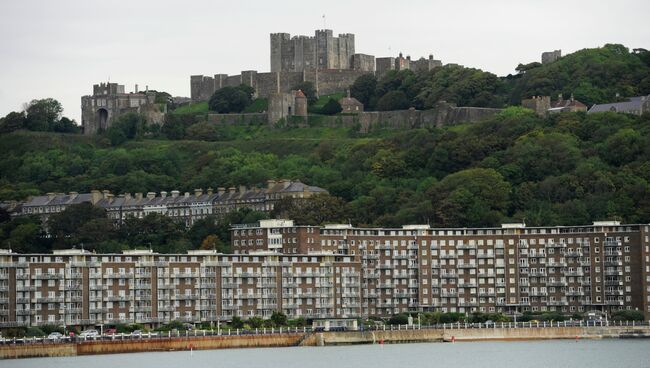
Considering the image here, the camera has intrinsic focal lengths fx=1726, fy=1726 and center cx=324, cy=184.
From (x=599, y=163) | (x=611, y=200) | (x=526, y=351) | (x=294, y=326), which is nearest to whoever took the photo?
(x=526, y=351)

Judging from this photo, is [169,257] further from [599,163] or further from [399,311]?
[599,163]

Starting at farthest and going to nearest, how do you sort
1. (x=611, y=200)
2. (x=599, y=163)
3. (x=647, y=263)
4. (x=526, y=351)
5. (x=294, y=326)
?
(x=599, y=163) < (x=611, y=200) < (x=647, y=263) < (x=294, y=326) < (x=526, y=351)

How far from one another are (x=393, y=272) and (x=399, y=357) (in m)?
33.5

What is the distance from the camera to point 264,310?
13550 cm

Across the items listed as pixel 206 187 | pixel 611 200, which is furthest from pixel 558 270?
pixel 206 187

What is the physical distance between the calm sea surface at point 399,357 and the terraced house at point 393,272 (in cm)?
925

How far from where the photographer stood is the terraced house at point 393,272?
132500 millimetres

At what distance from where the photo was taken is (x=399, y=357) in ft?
379

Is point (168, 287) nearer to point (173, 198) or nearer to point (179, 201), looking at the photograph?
point (179, 201)

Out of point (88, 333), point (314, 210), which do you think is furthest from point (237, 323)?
point (314, 210)

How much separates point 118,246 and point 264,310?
29.3 meters

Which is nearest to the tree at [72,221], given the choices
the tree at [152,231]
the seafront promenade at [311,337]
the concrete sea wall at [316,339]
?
the tree at [152,231]

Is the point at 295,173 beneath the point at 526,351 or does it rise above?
above

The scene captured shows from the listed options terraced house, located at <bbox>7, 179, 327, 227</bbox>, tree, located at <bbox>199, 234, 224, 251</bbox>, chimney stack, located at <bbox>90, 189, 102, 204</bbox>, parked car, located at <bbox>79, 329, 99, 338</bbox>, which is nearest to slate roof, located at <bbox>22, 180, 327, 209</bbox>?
terraced house, located at <bbox>7, 179, 327, 227</bbox>
